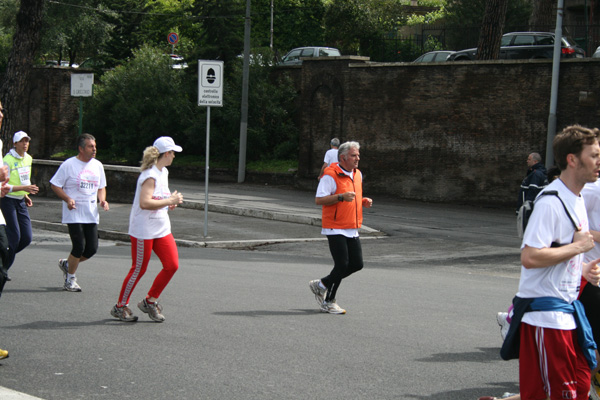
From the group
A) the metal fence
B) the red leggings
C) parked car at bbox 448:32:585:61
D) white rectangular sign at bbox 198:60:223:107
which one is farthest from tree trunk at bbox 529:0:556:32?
the red leggings

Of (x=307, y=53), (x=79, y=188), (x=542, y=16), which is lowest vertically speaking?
(x=79, y=188)

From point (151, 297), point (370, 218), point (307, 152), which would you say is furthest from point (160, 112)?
point (151, 297)

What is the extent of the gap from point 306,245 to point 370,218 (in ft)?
17.1

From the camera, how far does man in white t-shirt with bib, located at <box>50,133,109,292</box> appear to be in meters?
9.57

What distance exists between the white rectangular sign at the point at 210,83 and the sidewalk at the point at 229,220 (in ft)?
9.10

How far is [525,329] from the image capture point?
4172mm

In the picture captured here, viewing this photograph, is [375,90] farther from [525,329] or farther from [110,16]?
[110,16]

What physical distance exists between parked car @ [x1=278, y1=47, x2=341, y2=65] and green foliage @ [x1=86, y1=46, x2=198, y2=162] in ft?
16.6

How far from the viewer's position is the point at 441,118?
25969 millimetres

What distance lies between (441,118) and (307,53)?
12468 mm

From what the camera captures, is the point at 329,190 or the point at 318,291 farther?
the point at 318,291

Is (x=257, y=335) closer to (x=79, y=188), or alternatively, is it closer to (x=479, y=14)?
(x=79, y=188)

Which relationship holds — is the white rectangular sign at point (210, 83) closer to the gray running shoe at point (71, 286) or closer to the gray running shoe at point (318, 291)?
the gray running shoe at point (71, 286)

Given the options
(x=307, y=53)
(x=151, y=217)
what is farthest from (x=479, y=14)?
(x=151, y=217)
